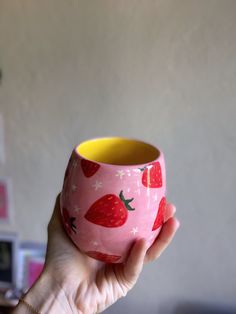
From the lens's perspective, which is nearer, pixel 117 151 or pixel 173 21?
pixel 117 151

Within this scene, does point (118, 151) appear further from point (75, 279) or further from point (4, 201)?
point (4, 201)

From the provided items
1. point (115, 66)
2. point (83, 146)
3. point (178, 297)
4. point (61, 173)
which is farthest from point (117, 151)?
point (178, 297)

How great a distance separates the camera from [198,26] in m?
0.83

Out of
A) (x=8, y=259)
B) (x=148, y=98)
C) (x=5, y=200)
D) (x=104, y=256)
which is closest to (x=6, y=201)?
(x=5, y=200)

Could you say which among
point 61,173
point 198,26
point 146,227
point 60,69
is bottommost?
point 61,173

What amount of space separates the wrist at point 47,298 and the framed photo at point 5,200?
52 cm

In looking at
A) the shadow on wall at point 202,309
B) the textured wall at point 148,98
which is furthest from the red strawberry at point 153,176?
the shadow on wall at point 202,309

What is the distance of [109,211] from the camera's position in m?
0.54

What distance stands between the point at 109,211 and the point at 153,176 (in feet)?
0.26

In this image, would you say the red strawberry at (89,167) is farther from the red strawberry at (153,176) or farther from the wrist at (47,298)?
the wrist at (47,298)

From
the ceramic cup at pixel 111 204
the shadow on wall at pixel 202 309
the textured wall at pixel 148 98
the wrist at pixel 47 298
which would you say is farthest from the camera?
the shadow on wall at pixel 202 309

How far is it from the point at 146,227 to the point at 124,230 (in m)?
0.03

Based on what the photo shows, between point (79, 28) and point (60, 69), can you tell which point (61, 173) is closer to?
point (60, 69)

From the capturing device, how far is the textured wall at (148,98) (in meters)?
0.85
